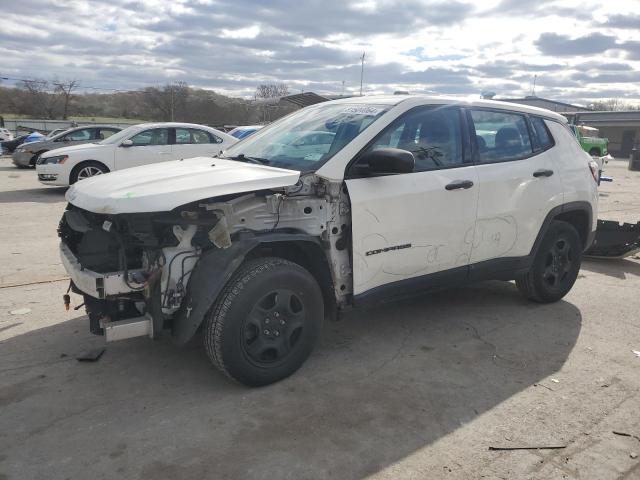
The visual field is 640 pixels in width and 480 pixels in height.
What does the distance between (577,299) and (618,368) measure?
1.68 m

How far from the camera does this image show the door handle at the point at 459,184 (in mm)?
4121

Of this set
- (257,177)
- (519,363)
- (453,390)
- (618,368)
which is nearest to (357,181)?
(257,177)

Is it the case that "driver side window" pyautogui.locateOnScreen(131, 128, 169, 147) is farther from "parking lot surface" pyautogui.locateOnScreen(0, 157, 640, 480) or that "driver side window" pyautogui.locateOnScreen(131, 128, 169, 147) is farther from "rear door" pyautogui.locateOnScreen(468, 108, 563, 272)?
"rear door" pyautogui.locateOnScreen(468, 108, 563, 272)

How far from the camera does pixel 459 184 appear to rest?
4.17 metres

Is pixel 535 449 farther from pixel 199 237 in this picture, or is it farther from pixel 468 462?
pixel 199 237

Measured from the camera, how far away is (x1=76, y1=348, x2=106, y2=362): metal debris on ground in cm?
387

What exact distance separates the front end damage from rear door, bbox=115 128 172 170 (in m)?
8.91

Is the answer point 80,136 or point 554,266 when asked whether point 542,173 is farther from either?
point 80,136

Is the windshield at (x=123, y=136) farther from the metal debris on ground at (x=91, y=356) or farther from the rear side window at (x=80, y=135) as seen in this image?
the metal debris on ground at (x=91, y=356)

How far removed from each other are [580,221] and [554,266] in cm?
58

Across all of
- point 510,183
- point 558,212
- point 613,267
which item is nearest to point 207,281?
point 510,183

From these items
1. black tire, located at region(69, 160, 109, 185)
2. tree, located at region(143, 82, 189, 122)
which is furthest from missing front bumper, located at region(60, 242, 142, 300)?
tree, located at region(143, 82, 189, 122)

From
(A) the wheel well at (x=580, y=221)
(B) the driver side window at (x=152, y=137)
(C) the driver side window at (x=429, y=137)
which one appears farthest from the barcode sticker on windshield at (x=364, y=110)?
(B) the driver side window at (x=152, y=137)

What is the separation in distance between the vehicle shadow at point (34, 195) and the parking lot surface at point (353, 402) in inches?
272
